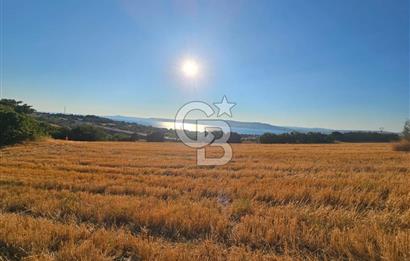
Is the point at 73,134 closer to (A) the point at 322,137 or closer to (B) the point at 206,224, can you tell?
(A) the point at 322,137

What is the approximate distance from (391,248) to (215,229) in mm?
2612

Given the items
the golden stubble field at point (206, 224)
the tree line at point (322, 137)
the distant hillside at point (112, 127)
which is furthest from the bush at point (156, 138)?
the golden stubble field at point (206, 224)

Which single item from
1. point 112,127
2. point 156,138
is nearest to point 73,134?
point 156,138

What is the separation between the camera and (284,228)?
4914 millimetres

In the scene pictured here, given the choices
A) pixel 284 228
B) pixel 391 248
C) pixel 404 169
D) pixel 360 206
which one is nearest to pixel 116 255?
pixel 284 228

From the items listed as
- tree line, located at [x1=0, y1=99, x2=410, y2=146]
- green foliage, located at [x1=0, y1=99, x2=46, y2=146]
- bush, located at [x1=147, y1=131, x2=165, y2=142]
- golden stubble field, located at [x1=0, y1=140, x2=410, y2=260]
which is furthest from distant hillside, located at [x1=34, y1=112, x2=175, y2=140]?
golden stubble field, located at [x1=0, y1=140, x2=410, y2=260]

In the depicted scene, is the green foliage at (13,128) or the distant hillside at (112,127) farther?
the distant hillside at (112,127)

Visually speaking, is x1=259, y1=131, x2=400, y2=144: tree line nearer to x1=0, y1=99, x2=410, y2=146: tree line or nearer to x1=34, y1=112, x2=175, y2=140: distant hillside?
x1=0, y1=99, x2=410, y2=146: tree line

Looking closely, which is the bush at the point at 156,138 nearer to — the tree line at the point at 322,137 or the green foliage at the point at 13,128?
the tree line at the point at 322,137

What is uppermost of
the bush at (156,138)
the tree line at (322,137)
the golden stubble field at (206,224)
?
the tree line at (322,137)

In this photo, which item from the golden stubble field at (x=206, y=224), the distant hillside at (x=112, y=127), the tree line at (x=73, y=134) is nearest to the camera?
the golden stubble field at (x=206, y=224)

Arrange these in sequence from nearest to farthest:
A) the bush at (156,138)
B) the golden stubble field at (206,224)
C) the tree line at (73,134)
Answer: the golden stubble field at (206,224)
the tree line at (73,134)
the bush at (156,138)

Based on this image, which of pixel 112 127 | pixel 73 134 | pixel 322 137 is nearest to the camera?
pixel 73 134

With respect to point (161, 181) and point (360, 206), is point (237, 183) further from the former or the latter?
point (360, 206)
